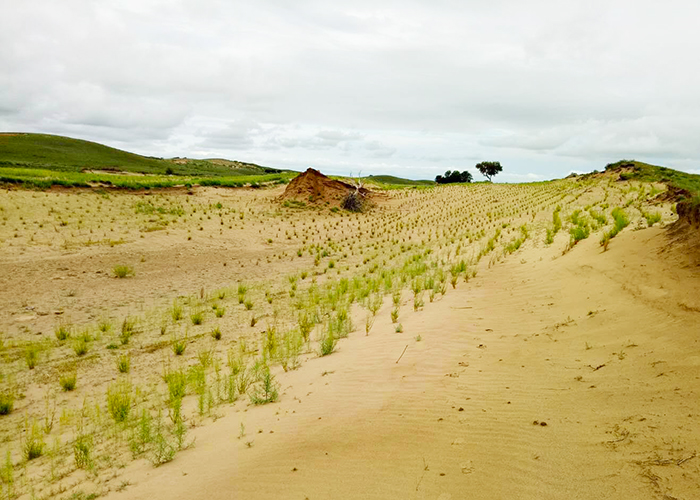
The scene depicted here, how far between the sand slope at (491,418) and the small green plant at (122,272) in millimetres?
10151

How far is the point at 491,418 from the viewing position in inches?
159

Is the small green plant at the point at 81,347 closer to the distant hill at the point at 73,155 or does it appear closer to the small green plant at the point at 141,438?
the small green plant at the point at 141,438

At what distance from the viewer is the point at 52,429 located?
535 centimetres

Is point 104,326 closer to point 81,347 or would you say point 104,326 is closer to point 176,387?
point 81,347

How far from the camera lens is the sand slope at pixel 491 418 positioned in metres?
3.15

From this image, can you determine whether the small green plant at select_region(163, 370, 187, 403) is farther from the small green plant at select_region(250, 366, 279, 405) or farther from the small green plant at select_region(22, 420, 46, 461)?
the small green plant at select_region(22, 420, 46, 461)

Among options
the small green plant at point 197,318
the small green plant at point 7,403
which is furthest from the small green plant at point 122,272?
the small green plant at point 7,403

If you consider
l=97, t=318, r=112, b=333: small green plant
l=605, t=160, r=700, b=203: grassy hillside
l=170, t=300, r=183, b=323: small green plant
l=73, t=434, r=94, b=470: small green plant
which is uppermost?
l=605, t=160, r=700, b=203: grassy hillside

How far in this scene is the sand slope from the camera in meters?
3.15

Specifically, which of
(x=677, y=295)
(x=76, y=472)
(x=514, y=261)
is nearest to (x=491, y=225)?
(x=514, y=261)

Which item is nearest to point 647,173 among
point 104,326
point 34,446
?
point 104,326

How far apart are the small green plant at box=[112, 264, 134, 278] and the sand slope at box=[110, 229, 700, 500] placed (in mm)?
10151

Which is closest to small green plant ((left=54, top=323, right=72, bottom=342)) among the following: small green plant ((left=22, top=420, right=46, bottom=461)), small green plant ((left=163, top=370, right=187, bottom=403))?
small green plant ((left=163, top=370, right=187, bottom=403))

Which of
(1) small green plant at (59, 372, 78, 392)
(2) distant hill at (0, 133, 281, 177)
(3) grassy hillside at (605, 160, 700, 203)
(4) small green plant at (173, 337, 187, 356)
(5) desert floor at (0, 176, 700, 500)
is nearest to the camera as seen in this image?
(5) desert floor at (0, 176, 700, 500)
